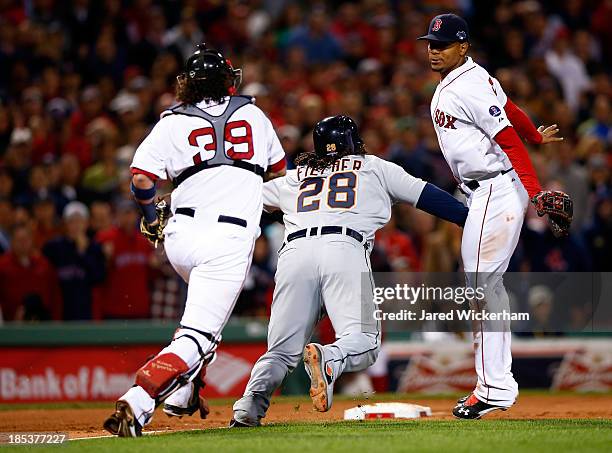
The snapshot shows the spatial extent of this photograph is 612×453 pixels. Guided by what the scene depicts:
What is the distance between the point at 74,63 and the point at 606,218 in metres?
6.96

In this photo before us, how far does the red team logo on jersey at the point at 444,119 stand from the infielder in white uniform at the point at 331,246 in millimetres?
430

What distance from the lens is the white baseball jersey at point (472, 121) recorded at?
278 inches

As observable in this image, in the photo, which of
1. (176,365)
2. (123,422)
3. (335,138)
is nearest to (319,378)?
(176,365)

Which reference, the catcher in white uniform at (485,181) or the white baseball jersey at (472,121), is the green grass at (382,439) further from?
the white baseball jersey at (472,121)

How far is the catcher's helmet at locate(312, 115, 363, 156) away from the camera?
7.32 metres

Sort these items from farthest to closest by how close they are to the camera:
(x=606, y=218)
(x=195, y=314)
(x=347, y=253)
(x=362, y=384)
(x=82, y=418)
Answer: (x=606, y=218)
(x=362, y=384)
(x=82, y=418)
(x=347, y=253)
(x=195, y=314)

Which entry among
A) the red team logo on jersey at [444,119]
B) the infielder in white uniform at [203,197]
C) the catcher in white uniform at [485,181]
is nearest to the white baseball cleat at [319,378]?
the infielder in white uniform at [203,197]

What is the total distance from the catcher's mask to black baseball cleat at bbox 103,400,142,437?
2025 mm

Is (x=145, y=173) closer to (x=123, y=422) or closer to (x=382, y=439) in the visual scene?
(x=123, y=422)

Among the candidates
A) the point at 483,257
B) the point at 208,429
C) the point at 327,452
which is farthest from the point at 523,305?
the point at 327,452

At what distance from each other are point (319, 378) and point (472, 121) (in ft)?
6.56

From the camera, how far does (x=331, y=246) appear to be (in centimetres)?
695

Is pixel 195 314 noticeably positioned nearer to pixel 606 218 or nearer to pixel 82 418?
pixel 82 418

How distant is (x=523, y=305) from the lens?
35.9 ft
